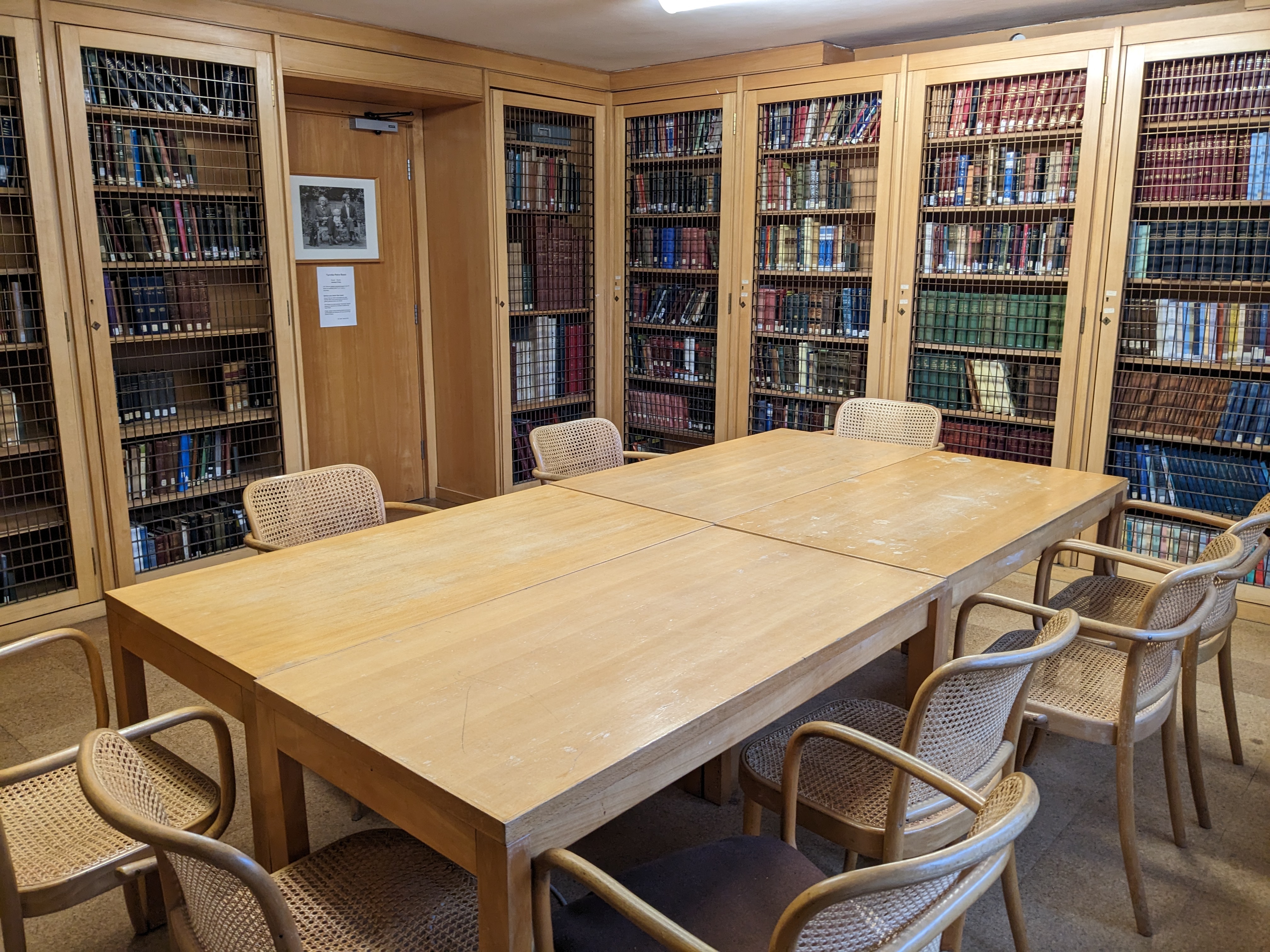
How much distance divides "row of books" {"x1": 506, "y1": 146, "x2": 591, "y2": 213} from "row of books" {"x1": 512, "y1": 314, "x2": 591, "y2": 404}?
66cm

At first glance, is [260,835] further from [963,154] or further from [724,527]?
[963,154]

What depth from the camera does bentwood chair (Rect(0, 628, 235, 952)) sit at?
168cm

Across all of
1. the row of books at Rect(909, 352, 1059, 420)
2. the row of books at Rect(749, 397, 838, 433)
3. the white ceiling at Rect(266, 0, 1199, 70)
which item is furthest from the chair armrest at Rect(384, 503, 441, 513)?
the row of books at Rect(909, 352, 1059, 420)

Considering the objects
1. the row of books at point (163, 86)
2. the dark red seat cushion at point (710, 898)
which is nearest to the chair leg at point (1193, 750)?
the dark red seat cushion at point (710, 898)

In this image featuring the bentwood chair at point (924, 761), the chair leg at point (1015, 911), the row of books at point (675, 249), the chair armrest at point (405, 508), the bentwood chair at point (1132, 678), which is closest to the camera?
the bentwood chair at point (924, 761)

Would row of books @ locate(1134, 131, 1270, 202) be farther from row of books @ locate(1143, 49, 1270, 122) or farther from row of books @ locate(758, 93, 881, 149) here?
row of books @ locate(758, 93, 881, 149)

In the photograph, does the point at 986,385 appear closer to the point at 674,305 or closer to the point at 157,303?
the point at 674,305

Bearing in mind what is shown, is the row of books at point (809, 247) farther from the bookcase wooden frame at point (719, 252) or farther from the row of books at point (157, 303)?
the row of books at point (157, 303)

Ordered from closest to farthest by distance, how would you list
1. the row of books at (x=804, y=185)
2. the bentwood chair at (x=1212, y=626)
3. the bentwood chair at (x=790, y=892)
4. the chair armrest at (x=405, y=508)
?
the bentwood chair at (x=790, y=892) < the bentwood chair at (x=1212, y=626) < the chair armrest at (x=405, y=508) < the row of books at (x=804, y=185)

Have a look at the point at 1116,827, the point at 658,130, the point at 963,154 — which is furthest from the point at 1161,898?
the point at 658,130

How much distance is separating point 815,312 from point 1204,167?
194cm

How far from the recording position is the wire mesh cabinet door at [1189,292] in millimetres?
4051

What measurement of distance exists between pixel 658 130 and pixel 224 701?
4829 millimetres

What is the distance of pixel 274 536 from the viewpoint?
2.86 metres
